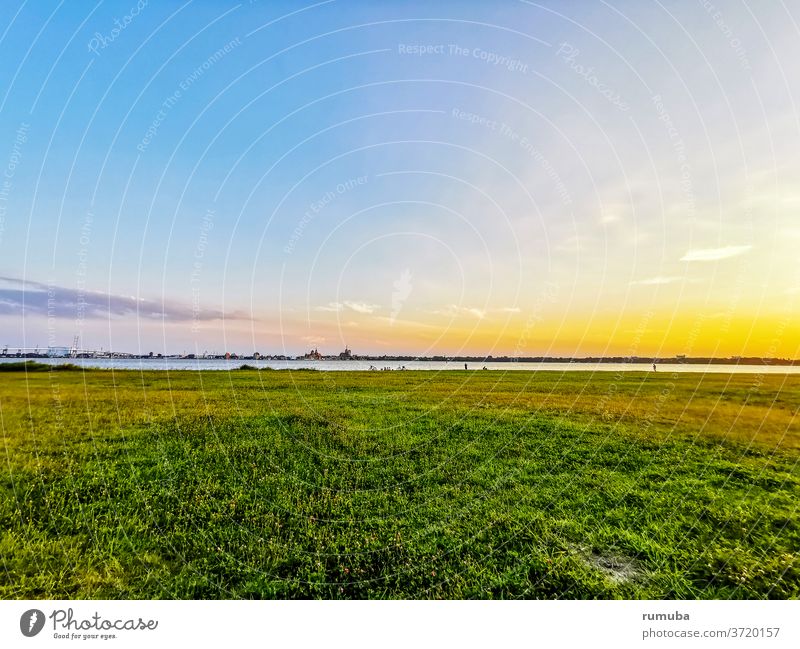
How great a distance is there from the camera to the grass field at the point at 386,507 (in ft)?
14.2

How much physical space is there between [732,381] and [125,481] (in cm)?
2692

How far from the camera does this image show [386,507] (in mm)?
5746
